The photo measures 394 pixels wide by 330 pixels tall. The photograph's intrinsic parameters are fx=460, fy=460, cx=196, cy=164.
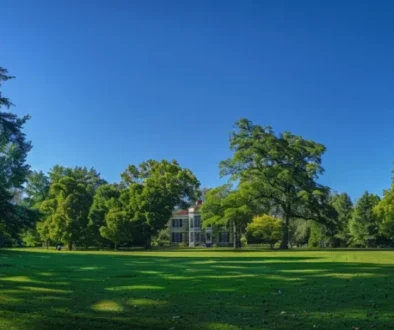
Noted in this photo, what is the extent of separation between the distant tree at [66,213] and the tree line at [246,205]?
0.14 metres

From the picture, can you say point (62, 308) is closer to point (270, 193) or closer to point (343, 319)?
point (343, 319)

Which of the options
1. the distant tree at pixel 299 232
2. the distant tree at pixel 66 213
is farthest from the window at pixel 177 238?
the distant tree at pixel 299 232

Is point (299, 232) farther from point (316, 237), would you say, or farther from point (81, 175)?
point (81, 175)

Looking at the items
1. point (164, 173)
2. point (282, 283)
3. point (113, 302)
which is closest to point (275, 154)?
point (164, 173)

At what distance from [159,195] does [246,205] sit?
49.0 feet

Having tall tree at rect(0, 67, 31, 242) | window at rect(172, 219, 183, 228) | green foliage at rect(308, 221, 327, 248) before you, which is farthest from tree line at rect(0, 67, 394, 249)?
tall tree at rect(0, 67, 31, 242)

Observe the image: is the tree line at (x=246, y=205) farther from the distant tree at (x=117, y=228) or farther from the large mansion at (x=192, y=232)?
the large mansion at (x=192, y=232)

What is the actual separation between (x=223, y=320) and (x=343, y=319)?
200 cm

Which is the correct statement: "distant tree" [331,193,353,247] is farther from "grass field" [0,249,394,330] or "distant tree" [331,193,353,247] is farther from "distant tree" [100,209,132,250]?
"grass field" [0,249,394,330]

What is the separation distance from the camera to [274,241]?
226 feet

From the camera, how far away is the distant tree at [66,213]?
211 feet

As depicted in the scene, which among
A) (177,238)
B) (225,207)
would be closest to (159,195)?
(225,207)

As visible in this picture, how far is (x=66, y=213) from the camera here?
215 feet

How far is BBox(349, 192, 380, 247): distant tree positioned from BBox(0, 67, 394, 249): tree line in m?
0.13
